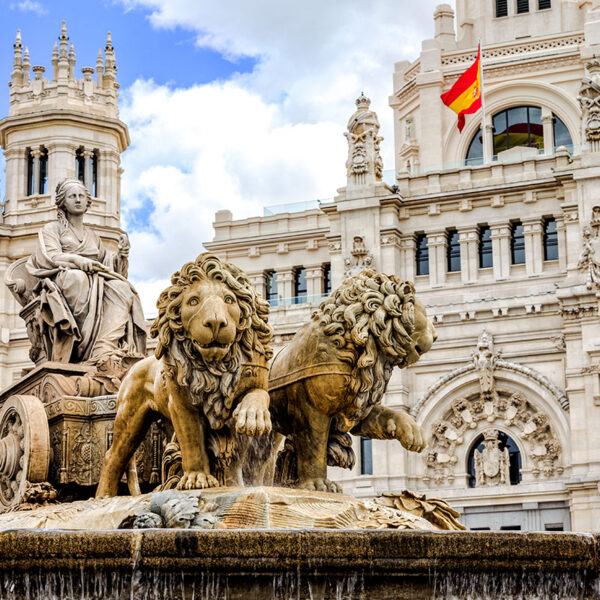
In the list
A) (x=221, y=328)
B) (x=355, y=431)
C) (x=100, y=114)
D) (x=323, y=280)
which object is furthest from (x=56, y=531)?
(x=100, y=114)

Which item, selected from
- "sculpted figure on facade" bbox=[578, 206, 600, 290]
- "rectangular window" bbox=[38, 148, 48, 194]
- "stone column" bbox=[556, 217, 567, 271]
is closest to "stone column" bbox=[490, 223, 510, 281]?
Result: "stone column" bbox=[556, 217, 567, 271]

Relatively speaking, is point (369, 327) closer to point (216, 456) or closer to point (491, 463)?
point (216, 456)

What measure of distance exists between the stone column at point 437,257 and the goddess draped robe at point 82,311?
38562mm

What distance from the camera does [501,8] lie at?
65.8 m

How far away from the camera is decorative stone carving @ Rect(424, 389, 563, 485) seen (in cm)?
4844

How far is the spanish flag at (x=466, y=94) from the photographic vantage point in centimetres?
5672

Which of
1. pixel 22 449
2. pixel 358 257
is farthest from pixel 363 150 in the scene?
pixel 22 449

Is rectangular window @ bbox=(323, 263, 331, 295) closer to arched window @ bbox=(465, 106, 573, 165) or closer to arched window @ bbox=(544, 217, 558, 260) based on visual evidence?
arched window @ bbox=(544, 217, 558, 260)

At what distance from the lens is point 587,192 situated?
49531 millimetres

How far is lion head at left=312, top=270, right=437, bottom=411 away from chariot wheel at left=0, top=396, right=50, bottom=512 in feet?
9.70

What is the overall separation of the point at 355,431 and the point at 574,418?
37.0 metres

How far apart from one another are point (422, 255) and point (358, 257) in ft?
8.73

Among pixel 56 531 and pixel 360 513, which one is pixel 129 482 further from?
pixel 56 531

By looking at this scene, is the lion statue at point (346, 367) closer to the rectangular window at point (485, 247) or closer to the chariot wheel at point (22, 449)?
the chariot wheel at point (22, 449)
